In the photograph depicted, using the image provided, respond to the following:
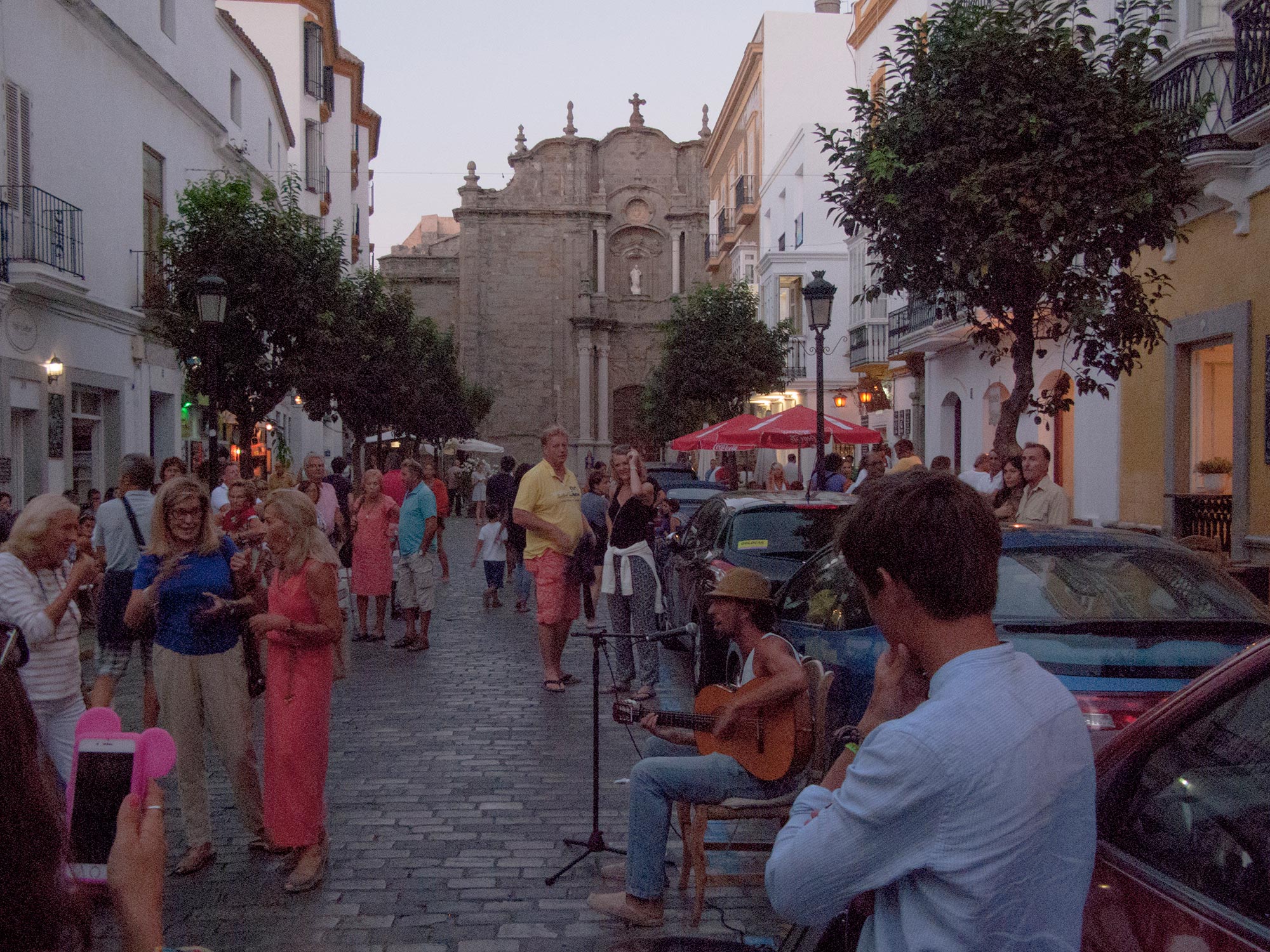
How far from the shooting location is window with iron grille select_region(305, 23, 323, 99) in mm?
37344

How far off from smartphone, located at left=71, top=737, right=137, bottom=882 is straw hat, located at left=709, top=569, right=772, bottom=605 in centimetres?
327

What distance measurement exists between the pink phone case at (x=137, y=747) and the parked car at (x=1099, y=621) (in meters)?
3.08

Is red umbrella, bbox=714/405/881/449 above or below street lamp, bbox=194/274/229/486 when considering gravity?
below

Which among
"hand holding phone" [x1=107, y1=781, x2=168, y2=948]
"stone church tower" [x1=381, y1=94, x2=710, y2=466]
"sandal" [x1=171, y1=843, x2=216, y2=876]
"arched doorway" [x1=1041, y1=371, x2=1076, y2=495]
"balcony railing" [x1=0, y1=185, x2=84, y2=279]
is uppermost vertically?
"stone church tower" [x1=381, y1=94, x2=710, y2=466]

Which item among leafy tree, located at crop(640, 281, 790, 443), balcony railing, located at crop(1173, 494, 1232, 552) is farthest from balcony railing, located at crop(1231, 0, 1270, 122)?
leafy tree, located at crop(640, 281, 790, 443)

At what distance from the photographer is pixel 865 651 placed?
5531 millimetres

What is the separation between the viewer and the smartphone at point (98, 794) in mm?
2041

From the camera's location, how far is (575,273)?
56.0 meters

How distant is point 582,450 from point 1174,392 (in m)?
42.0

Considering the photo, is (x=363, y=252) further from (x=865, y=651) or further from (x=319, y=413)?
(x=865, y=651)

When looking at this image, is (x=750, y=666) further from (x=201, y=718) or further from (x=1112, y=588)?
(x=201, y=718)

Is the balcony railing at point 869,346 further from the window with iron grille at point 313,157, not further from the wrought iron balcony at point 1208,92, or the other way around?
the window with iron grille at point 313,157

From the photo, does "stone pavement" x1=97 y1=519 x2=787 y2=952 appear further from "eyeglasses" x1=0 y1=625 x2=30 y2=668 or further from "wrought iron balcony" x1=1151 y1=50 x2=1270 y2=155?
"wrought iron balcony" x1=1151 y1=50 x2=1270 y2=155

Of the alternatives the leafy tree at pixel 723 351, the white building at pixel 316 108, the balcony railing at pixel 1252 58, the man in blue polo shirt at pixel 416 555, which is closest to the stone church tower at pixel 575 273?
the white building at pixel 316 108
